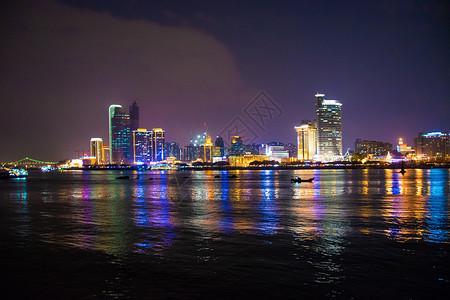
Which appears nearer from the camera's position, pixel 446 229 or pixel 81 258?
pixel 81 258

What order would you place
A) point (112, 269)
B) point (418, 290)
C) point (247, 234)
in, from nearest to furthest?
point (418, 290) → point (112, 269) → point (247, 234)

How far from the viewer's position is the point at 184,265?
14.0 metres

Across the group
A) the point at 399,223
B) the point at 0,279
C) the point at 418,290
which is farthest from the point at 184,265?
the point at 399,223

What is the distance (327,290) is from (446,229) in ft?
44.9

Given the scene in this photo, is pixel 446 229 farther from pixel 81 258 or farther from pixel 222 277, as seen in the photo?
pixel 81 258

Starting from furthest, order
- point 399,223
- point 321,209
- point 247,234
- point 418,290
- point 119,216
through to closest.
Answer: point 321,209 → point 119,216 → point 399,223 → point 247,234 → point 418,290

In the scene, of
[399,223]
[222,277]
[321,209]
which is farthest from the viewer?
[321,209]

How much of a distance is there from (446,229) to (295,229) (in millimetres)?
8664

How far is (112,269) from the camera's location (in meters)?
13.7

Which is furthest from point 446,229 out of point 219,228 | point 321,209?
point 219,228

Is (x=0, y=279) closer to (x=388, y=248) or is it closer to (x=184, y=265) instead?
(x=184, y=265)

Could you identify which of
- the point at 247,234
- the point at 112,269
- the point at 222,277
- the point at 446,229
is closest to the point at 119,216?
the point at 247,234

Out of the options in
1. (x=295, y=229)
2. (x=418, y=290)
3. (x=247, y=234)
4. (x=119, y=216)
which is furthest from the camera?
(x=119, y=216)

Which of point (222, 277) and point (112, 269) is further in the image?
point (112, 269)
